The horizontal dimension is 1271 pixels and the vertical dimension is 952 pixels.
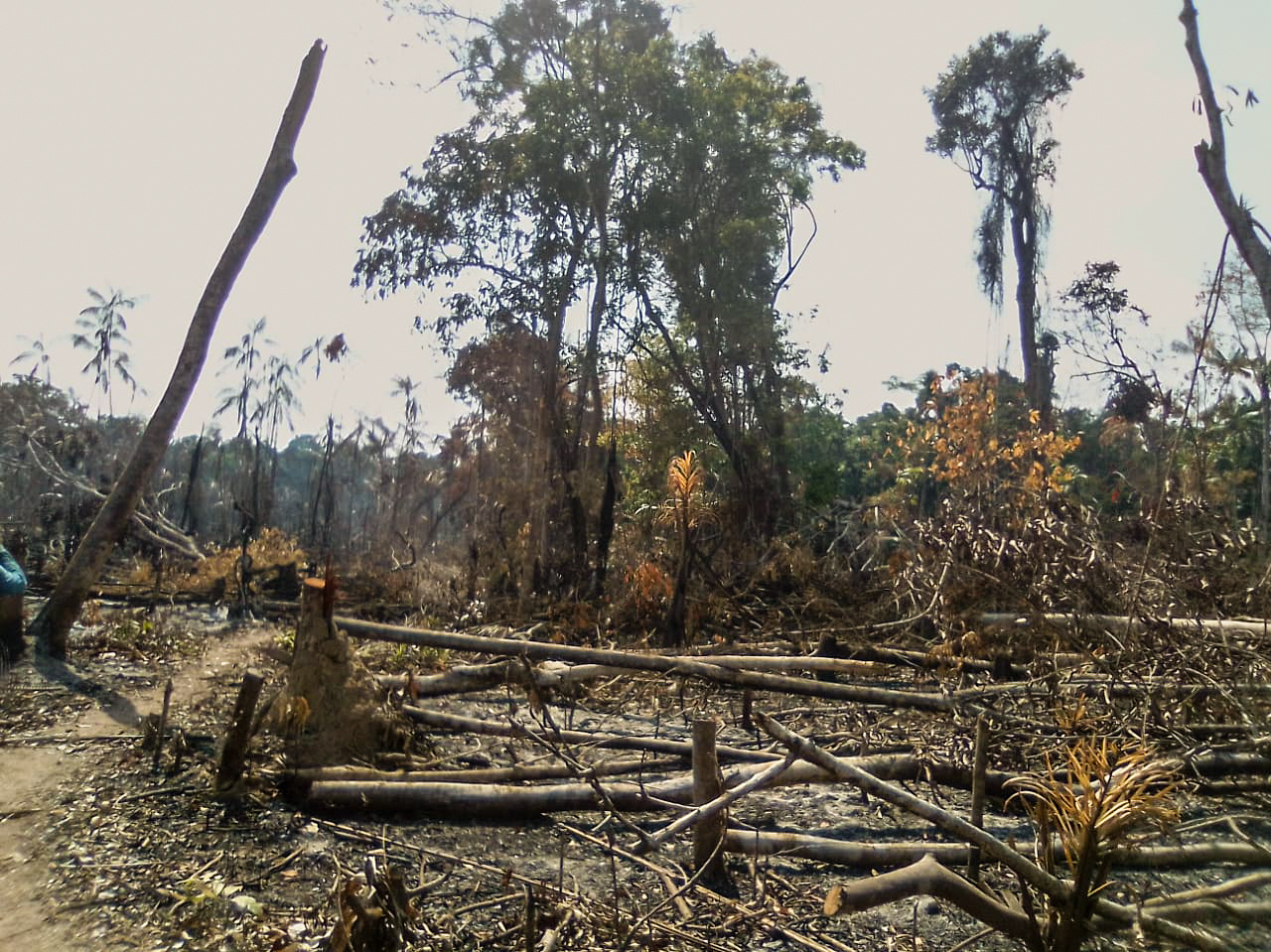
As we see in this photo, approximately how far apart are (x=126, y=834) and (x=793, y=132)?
1829cm

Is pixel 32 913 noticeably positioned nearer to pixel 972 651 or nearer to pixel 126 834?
pixel 126 834

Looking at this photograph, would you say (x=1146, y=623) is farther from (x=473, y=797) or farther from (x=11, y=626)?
(x=11, y=626)

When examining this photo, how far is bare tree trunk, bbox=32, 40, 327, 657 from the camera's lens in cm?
852

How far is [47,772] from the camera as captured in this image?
5.22 meters

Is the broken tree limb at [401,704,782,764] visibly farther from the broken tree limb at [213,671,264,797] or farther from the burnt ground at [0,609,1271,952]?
the broken tree limb at [213,671,264,797]

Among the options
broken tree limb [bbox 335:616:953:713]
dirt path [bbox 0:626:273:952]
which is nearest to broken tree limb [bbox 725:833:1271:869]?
broken tree limb [bbox 335:616:953:713]

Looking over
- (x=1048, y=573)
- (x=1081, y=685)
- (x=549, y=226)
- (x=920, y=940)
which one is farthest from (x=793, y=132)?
(x=920, y=940)

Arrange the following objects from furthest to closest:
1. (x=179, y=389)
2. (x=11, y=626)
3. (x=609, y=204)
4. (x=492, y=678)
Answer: (x=609, y=204) → (x=179, y=389) → (x=11, y=626) → (x=492, y=678)

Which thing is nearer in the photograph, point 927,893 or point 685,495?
point 927,893

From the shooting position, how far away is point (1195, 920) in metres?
2.53

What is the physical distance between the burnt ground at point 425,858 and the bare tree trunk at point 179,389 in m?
1.86

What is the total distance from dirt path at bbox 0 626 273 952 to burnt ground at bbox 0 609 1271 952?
0.05 feet

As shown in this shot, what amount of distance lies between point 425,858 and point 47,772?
2565mm

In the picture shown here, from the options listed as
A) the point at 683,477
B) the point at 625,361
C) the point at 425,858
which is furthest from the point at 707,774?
the point at 625,361
